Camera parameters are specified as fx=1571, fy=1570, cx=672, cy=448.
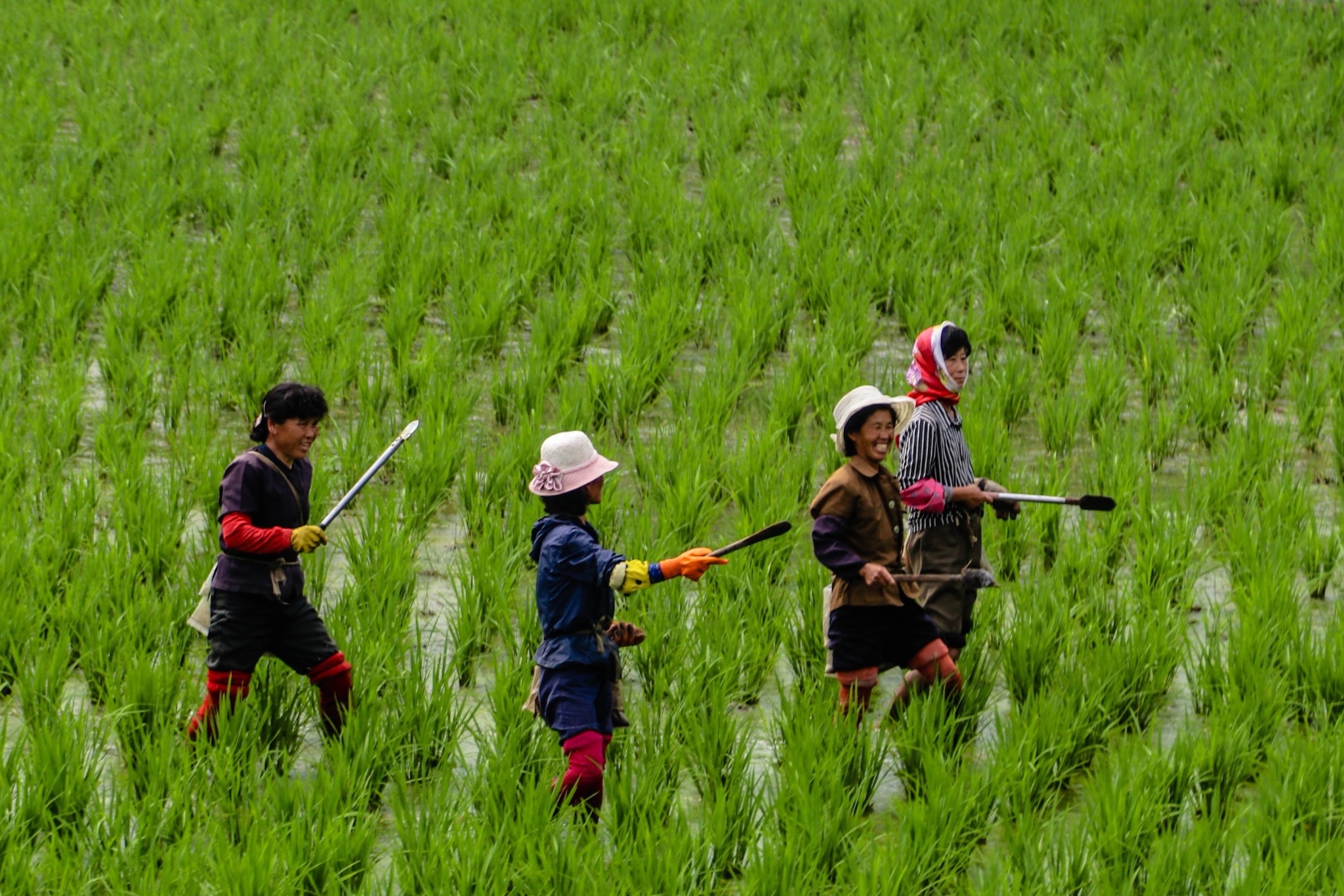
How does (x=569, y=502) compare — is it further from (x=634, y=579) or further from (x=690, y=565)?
(x=690, y=565)

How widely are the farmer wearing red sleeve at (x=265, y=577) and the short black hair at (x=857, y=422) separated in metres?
1.22

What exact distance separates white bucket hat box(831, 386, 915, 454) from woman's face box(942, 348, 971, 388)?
0.11 metres

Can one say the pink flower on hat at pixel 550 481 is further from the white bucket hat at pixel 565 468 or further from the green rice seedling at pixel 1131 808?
the green rice seedling at pixel 1131 808

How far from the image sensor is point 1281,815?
3107 mm

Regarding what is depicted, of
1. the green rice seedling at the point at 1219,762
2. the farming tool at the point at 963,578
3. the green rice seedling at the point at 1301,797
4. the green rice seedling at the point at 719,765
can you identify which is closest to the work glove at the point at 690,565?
the green rice seedling at the point at 719,765

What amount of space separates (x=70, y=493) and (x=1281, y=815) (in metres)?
3.35

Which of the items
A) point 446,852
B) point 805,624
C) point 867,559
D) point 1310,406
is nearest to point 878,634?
point 867,559

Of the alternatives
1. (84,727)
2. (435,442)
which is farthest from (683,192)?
(84,727)

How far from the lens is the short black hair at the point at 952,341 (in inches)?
151

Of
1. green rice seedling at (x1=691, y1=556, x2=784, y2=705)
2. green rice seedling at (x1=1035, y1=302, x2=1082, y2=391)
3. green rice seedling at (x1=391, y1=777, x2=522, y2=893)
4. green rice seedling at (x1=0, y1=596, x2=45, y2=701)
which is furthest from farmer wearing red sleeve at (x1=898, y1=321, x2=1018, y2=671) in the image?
green rice seedling at (x1=0, y1=596, x2=45, y2=701)

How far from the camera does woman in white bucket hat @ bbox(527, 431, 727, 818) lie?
335 cm

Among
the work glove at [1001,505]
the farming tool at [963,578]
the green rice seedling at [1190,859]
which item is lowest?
the green rice seedling at [1190,859]

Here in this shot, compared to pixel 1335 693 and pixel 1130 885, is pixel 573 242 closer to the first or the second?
pixel 1335 693

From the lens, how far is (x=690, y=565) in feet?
10.5
